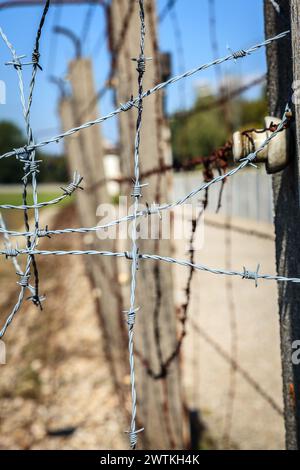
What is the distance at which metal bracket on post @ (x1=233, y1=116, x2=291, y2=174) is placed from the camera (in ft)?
3.85

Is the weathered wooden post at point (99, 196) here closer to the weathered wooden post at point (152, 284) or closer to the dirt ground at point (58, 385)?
the dirt ground at point (58, 385)

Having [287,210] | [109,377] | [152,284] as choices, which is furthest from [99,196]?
[287,210]

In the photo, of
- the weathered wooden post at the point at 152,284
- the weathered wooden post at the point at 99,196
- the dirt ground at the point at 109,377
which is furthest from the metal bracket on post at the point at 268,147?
the weathered wooden post at the point at 99,196

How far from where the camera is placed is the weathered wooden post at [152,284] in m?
2.07

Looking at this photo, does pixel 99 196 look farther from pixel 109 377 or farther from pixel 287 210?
pixel 287 210

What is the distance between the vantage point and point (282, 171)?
1.26 meters

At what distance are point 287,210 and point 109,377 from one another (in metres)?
2.93

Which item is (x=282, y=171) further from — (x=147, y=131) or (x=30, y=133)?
(x=147, y=131)

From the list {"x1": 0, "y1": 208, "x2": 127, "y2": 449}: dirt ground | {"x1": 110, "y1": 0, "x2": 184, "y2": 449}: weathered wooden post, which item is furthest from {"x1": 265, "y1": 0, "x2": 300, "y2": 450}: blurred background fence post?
{"x1": 0, "y1": 208, "x2": 127, "y2": 449}: dirt ground

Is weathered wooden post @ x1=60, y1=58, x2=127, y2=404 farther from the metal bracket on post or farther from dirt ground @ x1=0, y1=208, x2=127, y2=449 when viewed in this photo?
the metal bracket on post

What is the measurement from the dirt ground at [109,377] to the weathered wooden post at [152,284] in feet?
1.67

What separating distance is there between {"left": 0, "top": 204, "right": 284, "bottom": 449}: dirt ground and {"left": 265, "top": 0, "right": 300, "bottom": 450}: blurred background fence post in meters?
1.37

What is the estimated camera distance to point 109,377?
12.7 feet
